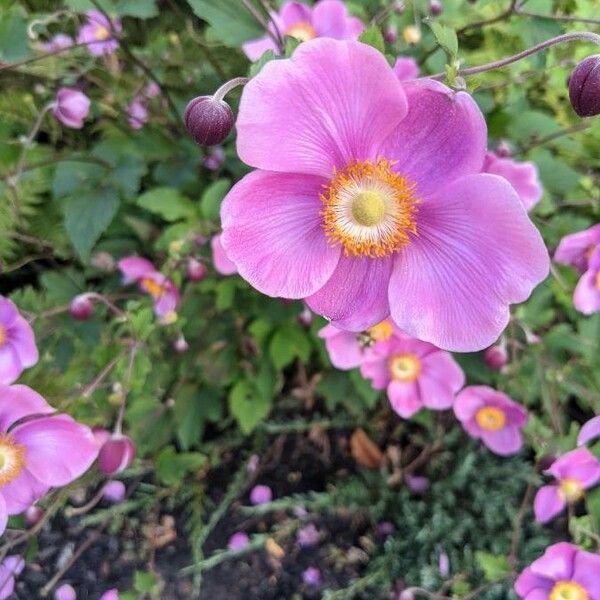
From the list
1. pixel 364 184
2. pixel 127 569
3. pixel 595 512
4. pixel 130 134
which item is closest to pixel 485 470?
pixel 595 512

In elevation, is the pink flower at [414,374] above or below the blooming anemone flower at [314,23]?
below

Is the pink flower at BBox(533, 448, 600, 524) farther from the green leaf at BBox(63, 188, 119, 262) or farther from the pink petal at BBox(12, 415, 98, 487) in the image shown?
the green leaf at BBox(63, 188, 119, 262)

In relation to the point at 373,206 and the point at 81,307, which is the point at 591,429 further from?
the point at 81,307

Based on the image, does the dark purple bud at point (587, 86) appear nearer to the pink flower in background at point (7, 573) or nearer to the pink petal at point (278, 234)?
the pink petal at point (278, 234)

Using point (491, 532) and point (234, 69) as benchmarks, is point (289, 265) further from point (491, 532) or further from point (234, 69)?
point (491, 532)

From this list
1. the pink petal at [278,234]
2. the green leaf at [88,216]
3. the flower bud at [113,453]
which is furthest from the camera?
the green leaf at [88,216]

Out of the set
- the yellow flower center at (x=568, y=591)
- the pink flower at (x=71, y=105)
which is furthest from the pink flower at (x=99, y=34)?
the yellow flower center at (x=568, y=591)
